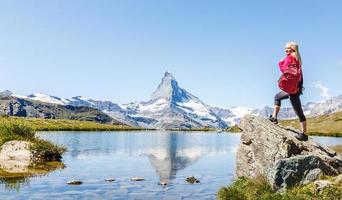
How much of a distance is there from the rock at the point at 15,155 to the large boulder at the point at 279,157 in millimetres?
25438

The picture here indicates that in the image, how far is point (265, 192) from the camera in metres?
23.5

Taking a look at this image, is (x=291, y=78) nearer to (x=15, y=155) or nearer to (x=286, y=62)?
(x=286, y=62)

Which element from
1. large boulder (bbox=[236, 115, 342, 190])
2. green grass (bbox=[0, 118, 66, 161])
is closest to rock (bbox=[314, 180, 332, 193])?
large boulder (bbox=[236, 115, 342, 190])

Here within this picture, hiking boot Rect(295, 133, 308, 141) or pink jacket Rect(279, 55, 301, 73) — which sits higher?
pink jacket Rect(279, 55, 301, 73)

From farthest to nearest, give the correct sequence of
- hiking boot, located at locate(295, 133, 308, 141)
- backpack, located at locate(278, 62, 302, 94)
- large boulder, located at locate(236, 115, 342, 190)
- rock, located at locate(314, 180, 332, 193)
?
hiking boot, located at locate(295, 133, 308, 141) → backpack, located at locate(278, 62, 302, 94) → large boulder, located at locate(236, 115, 342, 190) → rock, located at locate(314, 180, 332, 193)

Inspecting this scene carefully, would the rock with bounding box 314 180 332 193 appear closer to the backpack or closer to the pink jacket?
the backpack

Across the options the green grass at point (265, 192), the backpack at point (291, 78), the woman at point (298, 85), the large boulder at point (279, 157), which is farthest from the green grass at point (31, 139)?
the backpack at point (291, 78)

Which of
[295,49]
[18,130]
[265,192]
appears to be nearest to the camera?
[265,192]

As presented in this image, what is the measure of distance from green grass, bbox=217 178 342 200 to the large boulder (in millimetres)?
596

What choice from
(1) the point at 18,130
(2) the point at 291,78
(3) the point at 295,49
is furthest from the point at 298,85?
(1) the point at 18,130

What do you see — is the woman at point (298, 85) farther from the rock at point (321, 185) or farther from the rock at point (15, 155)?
the rock at point (15, 155)

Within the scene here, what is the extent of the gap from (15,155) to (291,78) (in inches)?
1430

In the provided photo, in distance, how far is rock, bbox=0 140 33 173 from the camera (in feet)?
152

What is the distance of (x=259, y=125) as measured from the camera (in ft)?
90.8
